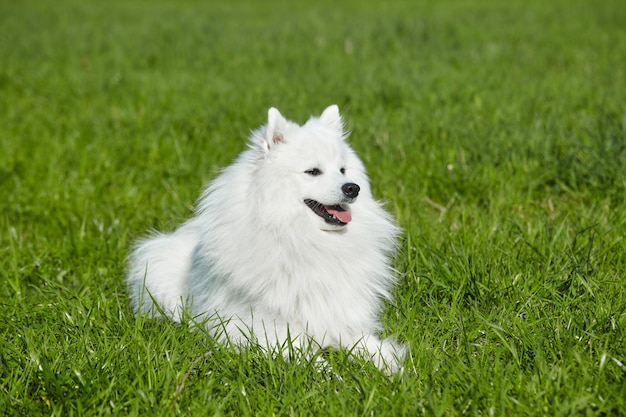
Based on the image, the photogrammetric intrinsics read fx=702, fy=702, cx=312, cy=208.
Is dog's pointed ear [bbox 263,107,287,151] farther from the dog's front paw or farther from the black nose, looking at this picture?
the dog's front paw

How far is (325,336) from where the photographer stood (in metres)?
3.16

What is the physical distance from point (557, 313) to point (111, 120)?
16.2 ft

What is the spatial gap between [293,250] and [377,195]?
1825mm

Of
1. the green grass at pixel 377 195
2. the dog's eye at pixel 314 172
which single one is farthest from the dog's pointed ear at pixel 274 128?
the green grass at pixel 377 195

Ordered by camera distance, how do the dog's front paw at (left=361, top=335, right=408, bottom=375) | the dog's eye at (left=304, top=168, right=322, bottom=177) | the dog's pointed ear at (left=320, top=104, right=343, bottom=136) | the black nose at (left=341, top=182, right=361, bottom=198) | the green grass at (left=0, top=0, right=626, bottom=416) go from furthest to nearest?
1. the dog's pointed ear at (left=320, top=104, right=343, bottom=136)
2. the dog's eye at (left=304, top=168, right=322, bottom=177)
3. the black nose at (left=341, top=182, right=361, bottom=198)
4. the dog's front paw at (left=361, top=335, right=408, bottom=375)
5. the green grass at (left=0, top=0, right=626, bottom=416)

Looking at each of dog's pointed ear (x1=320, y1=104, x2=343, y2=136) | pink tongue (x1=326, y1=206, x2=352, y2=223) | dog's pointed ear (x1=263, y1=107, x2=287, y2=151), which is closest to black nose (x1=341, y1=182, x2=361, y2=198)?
pink tongue (x1=326, y1=206, x2=352, y2=223)

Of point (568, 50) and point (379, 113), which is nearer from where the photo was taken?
point (379, 113)

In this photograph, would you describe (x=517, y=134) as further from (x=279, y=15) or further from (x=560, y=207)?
(x=279, y=15)

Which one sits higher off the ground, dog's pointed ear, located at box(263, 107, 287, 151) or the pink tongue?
dog's pointed ear, located at box(263, 107, 287, 151)

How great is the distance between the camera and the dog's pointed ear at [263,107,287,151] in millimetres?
3252

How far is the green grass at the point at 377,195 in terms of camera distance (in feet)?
8.73

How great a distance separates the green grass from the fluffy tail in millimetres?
163

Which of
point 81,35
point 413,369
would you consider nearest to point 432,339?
point 413,369

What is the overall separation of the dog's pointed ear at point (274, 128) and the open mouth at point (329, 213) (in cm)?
32
